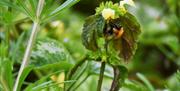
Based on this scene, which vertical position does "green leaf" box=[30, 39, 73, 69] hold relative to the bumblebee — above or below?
below

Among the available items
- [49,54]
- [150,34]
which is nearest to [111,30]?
[49,54]

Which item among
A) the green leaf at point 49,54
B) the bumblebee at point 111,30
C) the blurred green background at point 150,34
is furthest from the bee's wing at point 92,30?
the blurred green background at point 150,34

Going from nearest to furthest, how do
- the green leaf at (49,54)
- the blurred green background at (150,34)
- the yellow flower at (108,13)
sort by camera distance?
the yellow flower at (108,13) < the green leaf at (49,54) < the blurred green background at (150,34)

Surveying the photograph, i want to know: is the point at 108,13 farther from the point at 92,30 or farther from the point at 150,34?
the point at 150,34

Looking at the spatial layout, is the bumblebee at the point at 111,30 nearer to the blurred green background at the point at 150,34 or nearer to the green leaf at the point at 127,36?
the green leaf at the point at 127,36

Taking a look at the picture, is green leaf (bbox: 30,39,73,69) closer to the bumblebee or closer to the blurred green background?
the bumblebee

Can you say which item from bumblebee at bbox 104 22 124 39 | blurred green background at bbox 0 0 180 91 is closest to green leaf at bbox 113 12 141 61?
bumblebee at bbox 104 22 124 39
